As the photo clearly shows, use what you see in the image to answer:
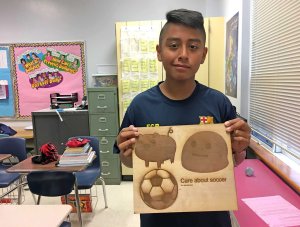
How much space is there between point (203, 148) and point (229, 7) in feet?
9.59

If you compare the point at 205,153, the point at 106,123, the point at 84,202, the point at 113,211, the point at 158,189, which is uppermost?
the point at 205,153

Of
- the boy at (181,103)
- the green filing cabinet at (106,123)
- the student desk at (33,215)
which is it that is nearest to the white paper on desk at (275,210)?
the boy at (181,103)

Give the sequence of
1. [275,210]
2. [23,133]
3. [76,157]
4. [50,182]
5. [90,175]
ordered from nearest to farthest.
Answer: [275,210] → [50,182] → [76,157] → [90,175] → [23,133]

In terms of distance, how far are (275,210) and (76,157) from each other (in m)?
1.92

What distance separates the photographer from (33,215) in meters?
1.70

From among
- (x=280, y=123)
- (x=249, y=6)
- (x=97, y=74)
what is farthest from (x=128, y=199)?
(x=249, y=6)

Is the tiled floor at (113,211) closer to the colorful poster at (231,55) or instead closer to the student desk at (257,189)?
the student desk at (257,189)

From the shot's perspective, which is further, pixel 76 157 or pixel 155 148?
pixel 76 157

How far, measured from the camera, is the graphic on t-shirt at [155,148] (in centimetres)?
100

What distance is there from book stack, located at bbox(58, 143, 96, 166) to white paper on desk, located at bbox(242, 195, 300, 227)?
168 cm

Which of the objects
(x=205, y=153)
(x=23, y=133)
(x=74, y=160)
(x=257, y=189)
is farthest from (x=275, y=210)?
(x=23, y=133)

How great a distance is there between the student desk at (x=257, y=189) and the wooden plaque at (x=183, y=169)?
51cm

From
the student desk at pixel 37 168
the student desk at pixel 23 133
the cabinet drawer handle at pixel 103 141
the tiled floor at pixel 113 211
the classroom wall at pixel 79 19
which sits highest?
the classroom wall at pixel 79 19

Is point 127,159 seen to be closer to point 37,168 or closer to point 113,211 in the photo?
point 37,168
